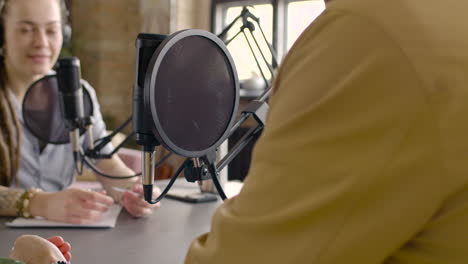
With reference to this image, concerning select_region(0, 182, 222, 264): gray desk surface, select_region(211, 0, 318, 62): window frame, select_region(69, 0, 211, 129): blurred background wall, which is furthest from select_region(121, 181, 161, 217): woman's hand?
select_region(69, 0, 211, 129): blurred background wall

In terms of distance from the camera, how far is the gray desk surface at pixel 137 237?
981 millimetres

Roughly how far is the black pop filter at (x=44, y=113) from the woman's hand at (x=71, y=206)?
0.59 feet

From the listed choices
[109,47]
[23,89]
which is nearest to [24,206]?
[23,89]

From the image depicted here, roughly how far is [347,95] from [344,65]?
3 centimetres

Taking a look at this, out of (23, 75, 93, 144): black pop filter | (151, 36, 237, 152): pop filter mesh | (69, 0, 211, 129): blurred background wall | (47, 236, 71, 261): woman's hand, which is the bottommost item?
(69, 0, 211, 129): blurred background wall

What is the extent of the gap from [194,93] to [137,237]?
1.53 feet

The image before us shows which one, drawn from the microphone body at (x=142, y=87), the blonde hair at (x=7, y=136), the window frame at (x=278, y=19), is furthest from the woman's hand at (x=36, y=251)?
the window frame at (x=278, y=19)

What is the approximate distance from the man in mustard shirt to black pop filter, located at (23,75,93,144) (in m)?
1.02

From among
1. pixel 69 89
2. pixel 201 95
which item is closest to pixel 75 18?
pixel 69 89

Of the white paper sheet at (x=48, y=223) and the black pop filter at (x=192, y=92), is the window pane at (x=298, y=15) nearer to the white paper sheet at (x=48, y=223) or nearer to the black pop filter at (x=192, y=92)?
the white paper sheet at (x=48, y=223)

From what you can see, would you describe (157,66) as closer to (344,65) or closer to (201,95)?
(201,95)

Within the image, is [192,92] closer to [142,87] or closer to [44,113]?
[142,87]

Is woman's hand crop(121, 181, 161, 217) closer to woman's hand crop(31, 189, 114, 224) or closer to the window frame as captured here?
woman's hand crop(31, 189, 114, 224)

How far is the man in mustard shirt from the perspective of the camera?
48 cm
